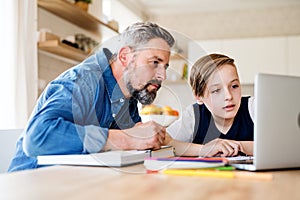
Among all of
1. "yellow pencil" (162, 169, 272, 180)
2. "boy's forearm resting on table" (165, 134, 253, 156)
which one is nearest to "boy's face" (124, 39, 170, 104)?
"boy's forearm resting on table" (165, 134, 253, 156)

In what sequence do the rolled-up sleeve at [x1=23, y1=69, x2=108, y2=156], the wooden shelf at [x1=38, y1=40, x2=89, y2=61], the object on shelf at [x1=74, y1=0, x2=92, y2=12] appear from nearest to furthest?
the rolled-up sleeve at [x1=23, y1=69, x2=108, y2=156] → the wooden shelf at [x1=38, y1=40, x2=89, y2=61] → the object on shelf at [x1=74, y1=0, x2=92, y2=12]

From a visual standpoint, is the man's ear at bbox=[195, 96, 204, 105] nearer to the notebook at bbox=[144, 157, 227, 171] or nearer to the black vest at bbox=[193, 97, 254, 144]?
the black vest at bbox=[193, 97, 254, 144]

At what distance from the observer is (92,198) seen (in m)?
0.71

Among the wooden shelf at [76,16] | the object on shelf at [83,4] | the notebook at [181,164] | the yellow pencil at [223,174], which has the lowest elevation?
the yellow pencil at [223,174]

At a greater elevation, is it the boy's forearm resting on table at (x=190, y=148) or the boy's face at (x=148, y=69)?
the boy's face at (x=148, y=69)

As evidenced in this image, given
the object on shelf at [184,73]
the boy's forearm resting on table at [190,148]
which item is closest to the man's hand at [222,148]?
the boy's forearm resting on table at [190,148]

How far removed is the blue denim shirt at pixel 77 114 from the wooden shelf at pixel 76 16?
1985 millimetres

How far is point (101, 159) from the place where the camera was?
44.0 inches

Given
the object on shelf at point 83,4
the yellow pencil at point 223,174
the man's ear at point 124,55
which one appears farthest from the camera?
the object on shelf at point 83,4

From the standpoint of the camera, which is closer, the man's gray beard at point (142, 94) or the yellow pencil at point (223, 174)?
the yellow pencil at point (223, 174)

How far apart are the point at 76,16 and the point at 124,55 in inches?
100

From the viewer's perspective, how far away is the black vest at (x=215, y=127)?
1524mm

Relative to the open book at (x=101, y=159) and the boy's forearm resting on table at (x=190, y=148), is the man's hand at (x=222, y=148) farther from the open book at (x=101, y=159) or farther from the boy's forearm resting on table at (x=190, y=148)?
the open book at (x=101, y=159)

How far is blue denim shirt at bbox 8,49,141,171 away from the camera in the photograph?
120 cm
